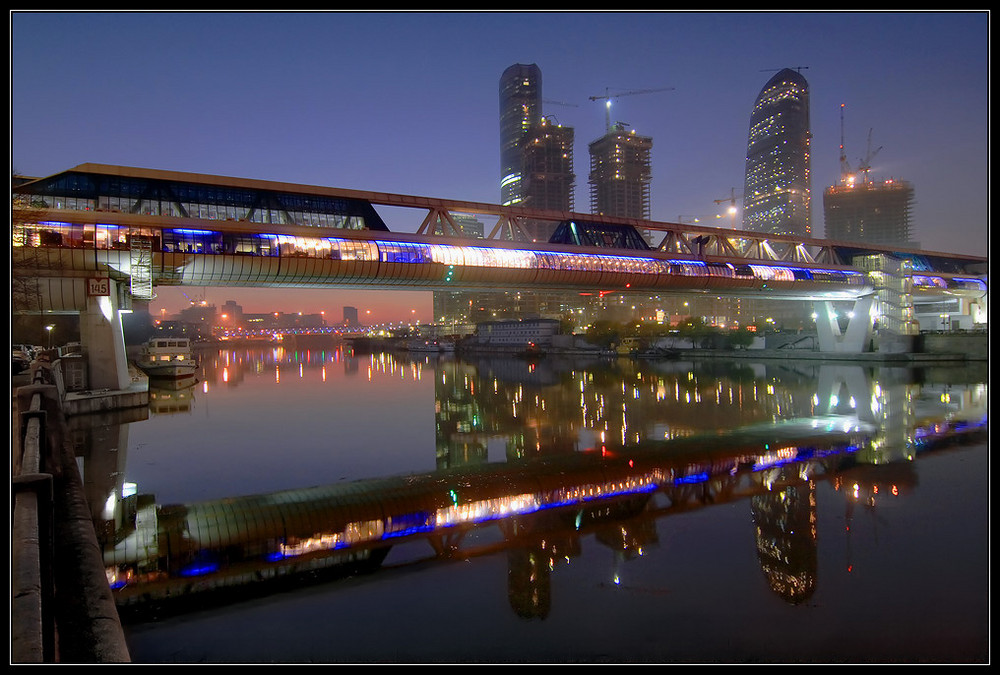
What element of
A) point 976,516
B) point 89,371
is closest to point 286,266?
point 89,371

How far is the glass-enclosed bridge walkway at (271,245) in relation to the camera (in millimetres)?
24219

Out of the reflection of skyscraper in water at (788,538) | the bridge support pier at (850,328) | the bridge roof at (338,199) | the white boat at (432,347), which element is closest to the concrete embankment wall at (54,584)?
the reflection of skyscraper in water at (788,538)

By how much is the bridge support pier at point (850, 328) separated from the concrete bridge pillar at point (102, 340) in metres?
59.6

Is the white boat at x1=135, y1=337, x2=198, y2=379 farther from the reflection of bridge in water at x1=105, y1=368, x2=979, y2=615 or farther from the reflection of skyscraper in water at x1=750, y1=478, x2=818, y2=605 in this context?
the reflection of skyscraper in water at x1=750, y1=478, x2=818, y2=605

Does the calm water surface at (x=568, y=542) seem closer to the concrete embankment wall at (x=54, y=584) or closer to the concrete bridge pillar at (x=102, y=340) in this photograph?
the concrete embankment wall at (x=54, y=584)

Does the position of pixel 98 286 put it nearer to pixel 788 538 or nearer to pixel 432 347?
pixel 788 538

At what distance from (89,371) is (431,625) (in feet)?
85.7

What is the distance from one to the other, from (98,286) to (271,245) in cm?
747

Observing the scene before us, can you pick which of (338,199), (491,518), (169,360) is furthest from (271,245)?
(491,518)

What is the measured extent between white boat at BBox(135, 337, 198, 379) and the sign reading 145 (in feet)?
57.3

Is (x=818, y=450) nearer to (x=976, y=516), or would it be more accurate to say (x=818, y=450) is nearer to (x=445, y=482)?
(x=976, y=516)

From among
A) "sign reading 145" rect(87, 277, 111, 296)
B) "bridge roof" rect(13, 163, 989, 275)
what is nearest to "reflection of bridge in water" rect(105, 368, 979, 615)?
"sign reading 145" rect(87, 277, 111, 296)

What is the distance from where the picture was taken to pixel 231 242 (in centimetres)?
2736

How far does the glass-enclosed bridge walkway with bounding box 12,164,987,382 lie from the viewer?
2422 cm
